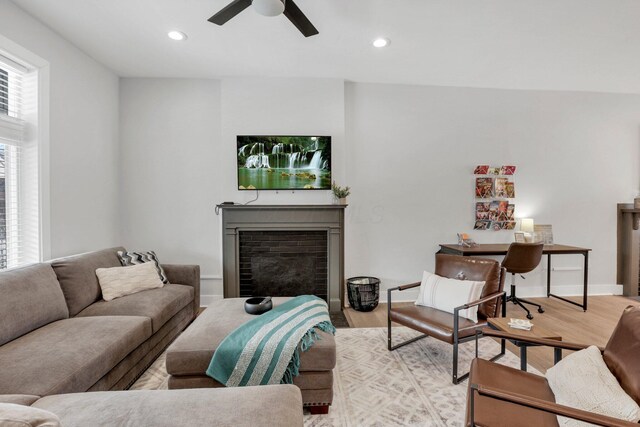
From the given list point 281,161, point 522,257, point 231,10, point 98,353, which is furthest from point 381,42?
point 98,353

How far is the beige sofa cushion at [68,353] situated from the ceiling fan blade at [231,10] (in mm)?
2217

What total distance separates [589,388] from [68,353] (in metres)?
2.49

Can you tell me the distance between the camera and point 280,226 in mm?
3691

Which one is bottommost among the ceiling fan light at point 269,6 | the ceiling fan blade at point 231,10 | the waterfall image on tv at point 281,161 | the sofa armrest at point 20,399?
the sofa armrest at point 20,399

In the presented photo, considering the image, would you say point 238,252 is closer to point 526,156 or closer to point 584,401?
point 584,401

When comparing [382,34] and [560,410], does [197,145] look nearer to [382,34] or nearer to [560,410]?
[382,34]

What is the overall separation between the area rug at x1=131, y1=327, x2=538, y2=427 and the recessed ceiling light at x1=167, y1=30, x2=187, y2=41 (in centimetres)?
281

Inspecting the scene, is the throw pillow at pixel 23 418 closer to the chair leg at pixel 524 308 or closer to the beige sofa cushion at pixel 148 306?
the beige sofa cushion at pixel 148 306

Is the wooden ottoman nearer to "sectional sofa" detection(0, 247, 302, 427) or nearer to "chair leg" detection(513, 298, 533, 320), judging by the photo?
"sectional sofa" detection(0, 247, 302, 427)

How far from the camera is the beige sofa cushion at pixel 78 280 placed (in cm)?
240

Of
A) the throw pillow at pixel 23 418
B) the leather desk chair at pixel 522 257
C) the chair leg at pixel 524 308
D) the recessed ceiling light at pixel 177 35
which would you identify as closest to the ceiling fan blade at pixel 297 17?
the recessed ceiling light at pixel 177 35

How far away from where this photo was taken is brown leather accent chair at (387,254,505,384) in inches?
86.3

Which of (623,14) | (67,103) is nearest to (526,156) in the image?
(623,14)

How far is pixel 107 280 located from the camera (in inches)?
106
